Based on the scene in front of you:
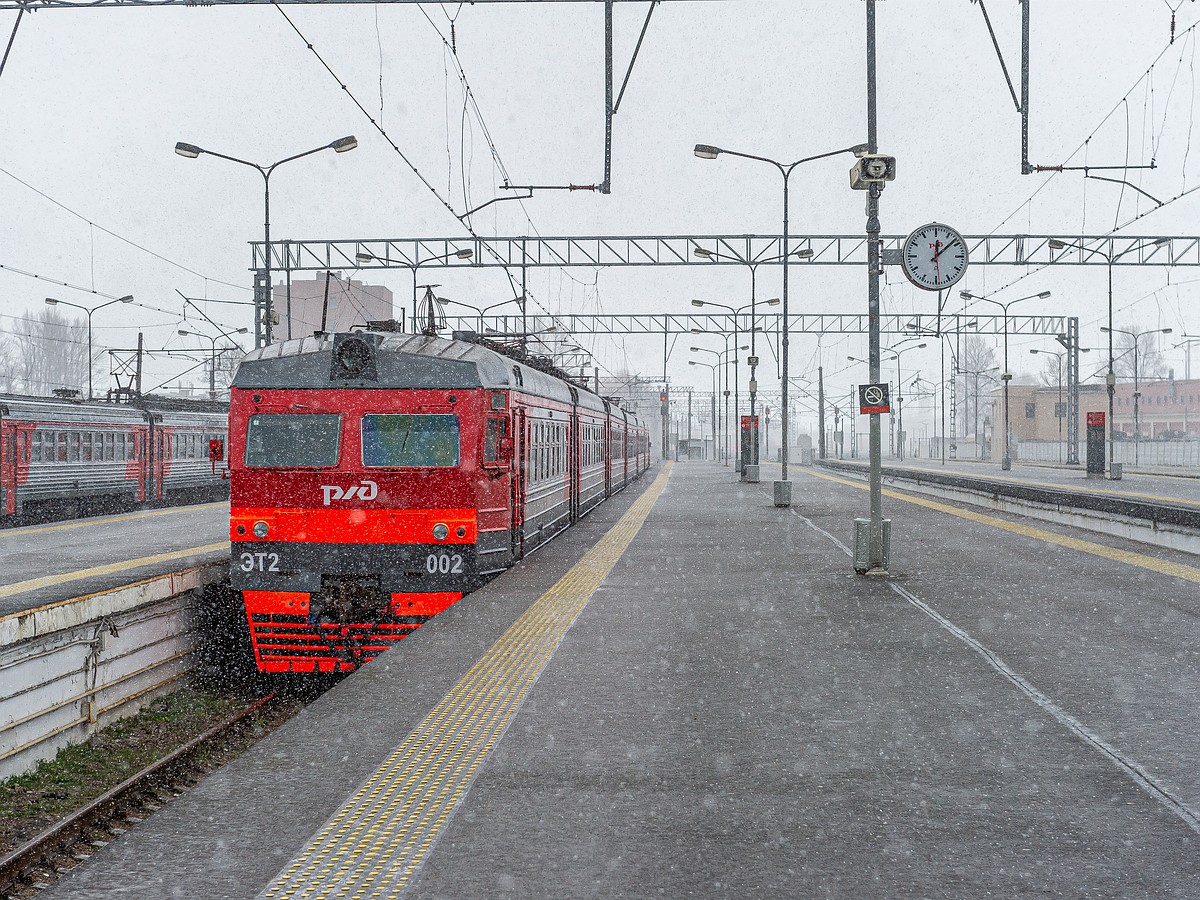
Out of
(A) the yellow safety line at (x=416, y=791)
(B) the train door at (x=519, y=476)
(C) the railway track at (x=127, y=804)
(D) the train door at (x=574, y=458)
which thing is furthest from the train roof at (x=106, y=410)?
(A) the yellow safety line at (x=416, y=791)

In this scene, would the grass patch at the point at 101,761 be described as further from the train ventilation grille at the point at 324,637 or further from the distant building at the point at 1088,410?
the distant building at the point at 1088,410

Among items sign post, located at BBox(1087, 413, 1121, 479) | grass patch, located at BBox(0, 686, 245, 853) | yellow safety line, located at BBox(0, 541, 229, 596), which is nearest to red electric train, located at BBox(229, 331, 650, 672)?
grass patch, located at BBox(0, 686, 245, 853)

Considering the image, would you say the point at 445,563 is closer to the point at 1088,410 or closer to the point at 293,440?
the point at 293,440

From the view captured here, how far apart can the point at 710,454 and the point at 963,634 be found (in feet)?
329

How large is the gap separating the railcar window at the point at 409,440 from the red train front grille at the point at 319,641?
158cm

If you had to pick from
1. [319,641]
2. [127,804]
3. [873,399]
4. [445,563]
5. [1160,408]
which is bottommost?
[127,804]

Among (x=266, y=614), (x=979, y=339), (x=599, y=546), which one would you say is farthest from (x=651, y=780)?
(x=979, y=339)

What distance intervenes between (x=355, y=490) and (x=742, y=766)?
6.01 meters

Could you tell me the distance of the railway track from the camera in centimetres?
575

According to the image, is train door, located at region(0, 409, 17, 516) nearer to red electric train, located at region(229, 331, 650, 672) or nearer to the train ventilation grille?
red electric train, located at region(229, 331, 650, 672)

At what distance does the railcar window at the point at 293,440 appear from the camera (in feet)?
34.0

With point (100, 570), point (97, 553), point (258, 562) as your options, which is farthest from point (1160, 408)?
point (258, 562)

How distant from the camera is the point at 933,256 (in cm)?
1310

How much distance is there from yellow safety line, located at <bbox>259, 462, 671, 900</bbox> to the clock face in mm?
7304
